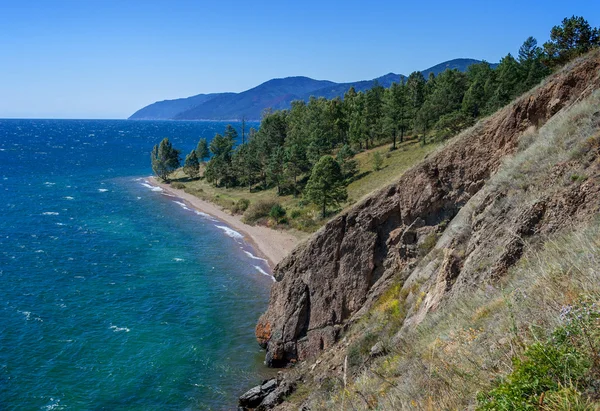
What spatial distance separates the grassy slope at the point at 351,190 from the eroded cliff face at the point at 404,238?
2212 centimetres

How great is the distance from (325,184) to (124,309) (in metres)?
26.4

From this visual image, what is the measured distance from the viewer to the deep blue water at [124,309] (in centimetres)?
2465

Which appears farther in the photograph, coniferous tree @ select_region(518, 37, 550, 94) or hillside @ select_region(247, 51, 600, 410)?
coniferous tree @ select_region(518, 37, 550, 94)

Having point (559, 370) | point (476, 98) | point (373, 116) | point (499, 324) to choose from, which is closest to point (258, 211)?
point (373, 116)

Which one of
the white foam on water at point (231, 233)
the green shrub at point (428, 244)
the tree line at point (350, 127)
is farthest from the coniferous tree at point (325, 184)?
the green shrub at point (428, 244)

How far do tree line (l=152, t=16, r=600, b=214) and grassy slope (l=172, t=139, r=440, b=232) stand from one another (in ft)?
6.26

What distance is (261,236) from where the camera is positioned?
5638 cm

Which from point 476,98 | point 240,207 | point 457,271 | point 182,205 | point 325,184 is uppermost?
point 476,98

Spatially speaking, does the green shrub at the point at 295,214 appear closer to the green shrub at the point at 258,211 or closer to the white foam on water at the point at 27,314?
the green shrub at the point at 258,211

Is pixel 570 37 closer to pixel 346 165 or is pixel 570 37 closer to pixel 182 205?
pixel 346 165

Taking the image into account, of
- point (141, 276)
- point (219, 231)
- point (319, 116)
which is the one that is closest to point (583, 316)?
point (141, 276)

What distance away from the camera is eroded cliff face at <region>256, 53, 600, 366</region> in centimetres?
1438

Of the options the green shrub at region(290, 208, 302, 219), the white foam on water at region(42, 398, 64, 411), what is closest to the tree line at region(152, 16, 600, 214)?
the green shrub at region(290, 208, 302, 219)

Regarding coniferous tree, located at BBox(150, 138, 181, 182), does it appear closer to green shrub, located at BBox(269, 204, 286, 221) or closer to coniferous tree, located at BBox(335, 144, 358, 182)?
green shrub, located at BBox(269, 204, 286, 221)
